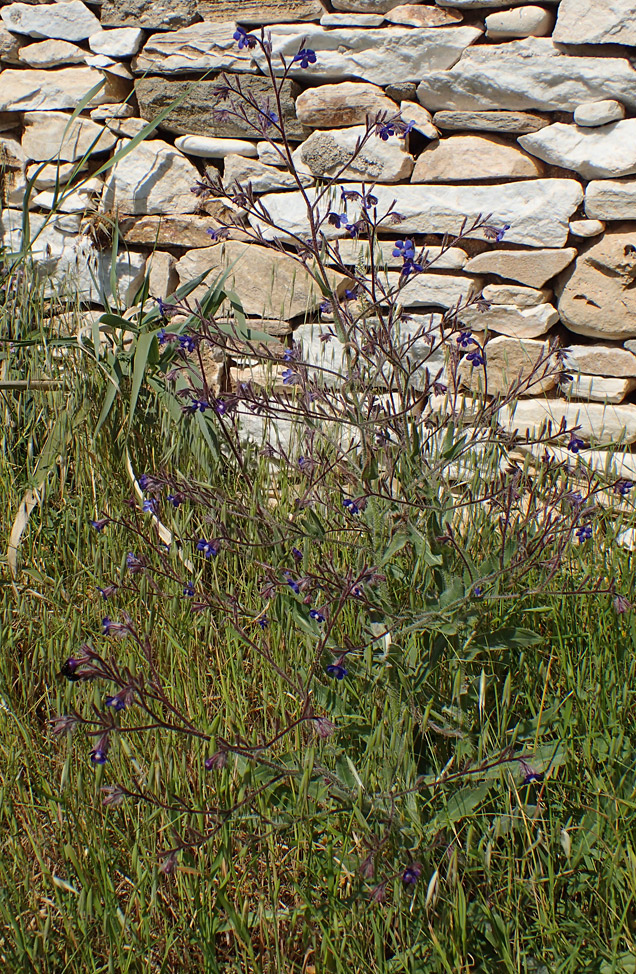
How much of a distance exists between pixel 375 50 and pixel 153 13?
0.95 m

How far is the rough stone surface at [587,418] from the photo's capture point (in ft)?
8.74

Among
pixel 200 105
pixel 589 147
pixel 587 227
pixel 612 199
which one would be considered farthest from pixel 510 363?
pixel 200 105

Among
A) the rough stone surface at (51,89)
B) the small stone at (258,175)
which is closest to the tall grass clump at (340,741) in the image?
the small stone at (258,175)

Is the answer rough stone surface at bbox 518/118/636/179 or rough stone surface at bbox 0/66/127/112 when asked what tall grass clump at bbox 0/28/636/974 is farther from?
rough stone surface at bbox 0/66/127/112

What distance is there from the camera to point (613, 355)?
2.69 metres

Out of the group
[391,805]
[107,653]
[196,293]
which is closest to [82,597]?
[107,653]

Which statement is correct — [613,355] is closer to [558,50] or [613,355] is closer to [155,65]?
[558,50]

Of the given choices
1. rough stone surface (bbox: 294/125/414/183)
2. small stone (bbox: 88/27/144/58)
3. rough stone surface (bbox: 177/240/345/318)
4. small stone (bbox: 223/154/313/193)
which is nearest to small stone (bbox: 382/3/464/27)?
rough stone surface (bbox: 294/125/414/183)

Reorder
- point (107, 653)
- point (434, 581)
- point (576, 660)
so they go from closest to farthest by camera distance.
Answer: point (434, 581)
point (576, 660)
point (107, 653)

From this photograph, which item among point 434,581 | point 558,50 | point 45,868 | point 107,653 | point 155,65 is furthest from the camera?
point 155,65

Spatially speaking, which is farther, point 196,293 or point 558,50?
point 196,293

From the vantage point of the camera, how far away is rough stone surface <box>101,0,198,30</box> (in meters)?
3.08

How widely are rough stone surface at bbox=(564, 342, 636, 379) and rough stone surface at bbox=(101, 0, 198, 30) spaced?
6.50ft

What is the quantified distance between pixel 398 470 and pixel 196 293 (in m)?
1.87
